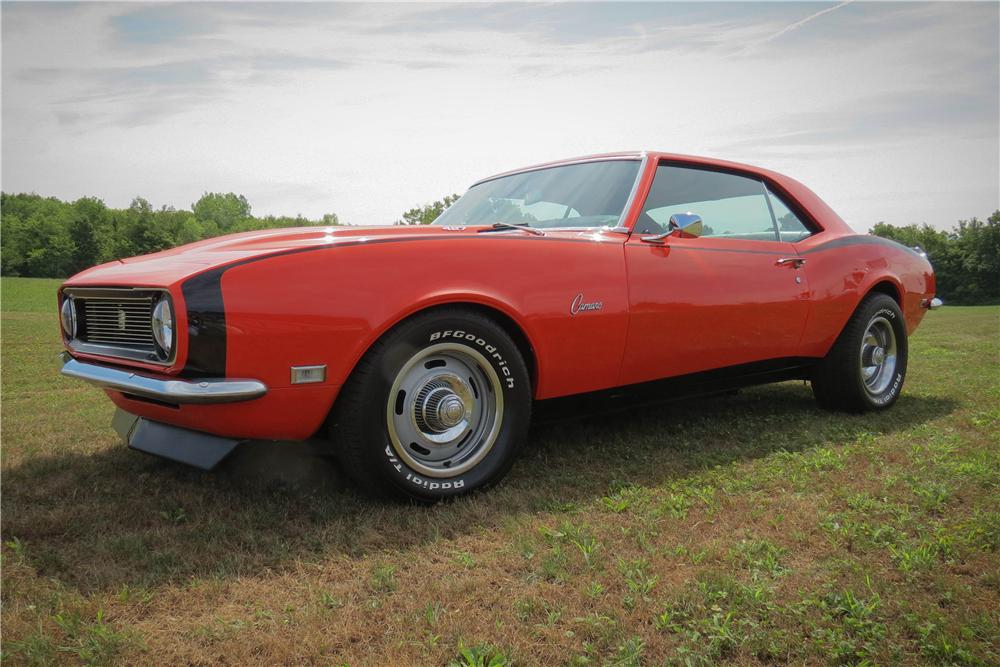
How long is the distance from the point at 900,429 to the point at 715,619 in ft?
8.85

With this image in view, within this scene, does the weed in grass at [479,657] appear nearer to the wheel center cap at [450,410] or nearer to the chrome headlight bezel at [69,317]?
the wheel center cap at [450,410]

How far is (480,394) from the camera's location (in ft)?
9.36

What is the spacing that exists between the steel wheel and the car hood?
3.00 meters

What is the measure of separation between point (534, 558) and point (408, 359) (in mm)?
839

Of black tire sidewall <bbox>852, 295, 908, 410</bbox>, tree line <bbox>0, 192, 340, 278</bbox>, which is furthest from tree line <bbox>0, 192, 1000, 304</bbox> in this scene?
black tire sidewall <bbox>852, 295, 908, 410</bbox>

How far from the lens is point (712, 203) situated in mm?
3859

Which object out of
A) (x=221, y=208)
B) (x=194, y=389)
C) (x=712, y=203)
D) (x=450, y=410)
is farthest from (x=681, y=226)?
(x=221, y=208)

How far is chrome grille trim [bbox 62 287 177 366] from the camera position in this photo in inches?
98.5

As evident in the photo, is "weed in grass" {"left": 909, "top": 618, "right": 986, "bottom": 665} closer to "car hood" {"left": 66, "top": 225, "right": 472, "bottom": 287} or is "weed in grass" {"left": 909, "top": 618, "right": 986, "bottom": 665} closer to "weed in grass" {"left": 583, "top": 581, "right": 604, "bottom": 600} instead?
"weed in grass" {"left": 583, "top": 581, "right": 604, "bottom": 600}

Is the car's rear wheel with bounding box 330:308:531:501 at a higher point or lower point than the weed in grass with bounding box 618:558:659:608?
higher

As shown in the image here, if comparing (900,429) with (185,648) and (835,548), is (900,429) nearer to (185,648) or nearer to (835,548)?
(835,548)

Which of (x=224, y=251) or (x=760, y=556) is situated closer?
(x=760, y=556)

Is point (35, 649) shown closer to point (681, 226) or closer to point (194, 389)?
point (194, 389)

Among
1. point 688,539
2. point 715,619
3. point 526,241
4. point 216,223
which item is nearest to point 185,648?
point 715,619
